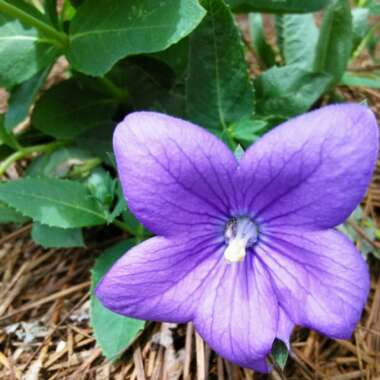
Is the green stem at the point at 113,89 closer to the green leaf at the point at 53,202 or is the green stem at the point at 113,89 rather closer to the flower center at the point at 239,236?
the green leaf at the point at 53,202

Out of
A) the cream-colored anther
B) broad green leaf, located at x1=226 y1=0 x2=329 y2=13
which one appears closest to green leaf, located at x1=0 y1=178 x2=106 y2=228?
the cream-colored anther

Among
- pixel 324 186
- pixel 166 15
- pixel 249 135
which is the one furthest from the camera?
pixel 249 135

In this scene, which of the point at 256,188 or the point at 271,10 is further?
the point at 271,10

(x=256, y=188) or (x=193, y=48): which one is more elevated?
(x=193, y=48)

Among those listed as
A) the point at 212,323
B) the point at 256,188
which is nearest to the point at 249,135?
the point at 256,188

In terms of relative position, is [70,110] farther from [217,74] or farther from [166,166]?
[166,166]

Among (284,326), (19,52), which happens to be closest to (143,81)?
(19,52)

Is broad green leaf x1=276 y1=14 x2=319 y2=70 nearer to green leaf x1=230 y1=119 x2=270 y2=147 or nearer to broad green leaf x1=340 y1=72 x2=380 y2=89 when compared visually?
broad green leaf x1=340 y1=72 x2=380 y2=89

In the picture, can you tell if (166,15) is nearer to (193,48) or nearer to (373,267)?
(193,48)
